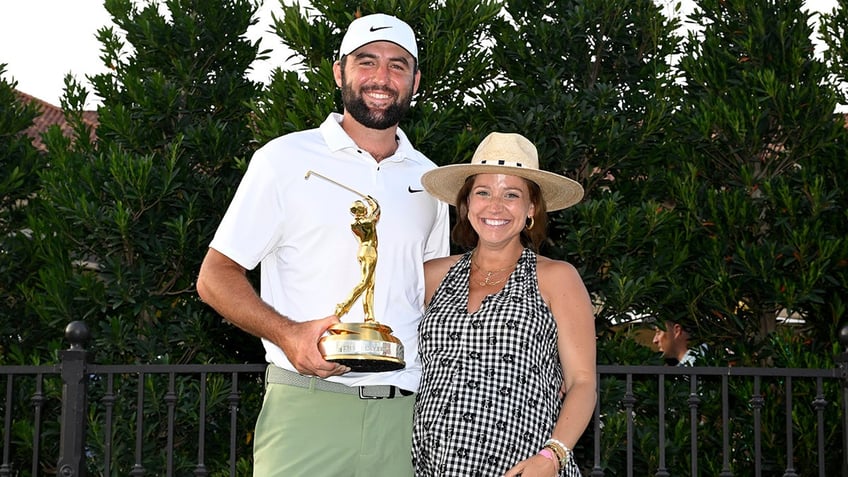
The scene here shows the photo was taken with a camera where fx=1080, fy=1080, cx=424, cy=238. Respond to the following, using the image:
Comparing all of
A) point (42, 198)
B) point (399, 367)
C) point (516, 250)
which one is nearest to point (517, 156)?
point (516, 250)

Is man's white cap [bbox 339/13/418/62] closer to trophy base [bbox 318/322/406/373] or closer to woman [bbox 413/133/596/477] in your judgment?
woman [bbox 413/133/596/477]

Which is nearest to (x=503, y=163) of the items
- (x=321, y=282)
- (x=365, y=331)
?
(x=321, y=282)

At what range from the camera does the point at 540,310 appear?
3.55 m

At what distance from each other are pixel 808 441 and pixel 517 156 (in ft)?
10.2

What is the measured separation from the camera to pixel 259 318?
3.35m

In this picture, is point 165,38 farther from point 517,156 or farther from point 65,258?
point 517,156

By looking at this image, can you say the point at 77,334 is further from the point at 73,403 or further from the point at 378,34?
the point at 378,34

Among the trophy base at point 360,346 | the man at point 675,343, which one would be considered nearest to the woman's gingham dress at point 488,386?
the trophy base at point 360,346

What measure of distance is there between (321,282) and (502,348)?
631mm

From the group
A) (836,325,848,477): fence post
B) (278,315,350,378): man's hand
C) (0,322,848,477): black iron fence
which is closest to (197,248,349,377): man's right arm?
(278,315,350,378): man's hand

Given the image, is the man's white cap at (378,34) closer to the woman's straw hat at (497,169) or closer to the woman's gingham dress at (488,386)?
the woman's straw hat at (497,169)

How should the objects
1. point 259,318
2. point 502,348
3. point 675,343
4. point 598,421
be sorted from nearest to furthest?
point 259,318 → point 502,348 → point 598,421 → point 675,343

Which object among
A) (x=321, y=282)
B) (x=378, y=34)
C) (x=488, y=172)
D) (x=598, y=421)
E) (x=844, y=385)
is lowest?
(x=598, y=421)

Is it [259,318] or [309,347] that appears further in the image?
[259,318]
